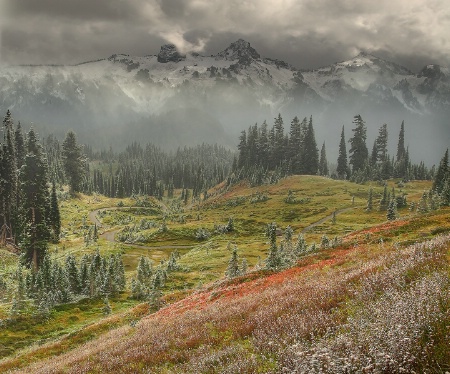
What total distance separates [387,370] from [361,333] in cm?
111

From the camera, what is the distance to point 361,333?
5.82 m

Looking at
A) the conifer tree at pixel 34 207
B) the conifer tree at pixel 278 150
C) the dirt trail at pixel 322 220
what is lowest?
the dirt trail at pixel 322 220

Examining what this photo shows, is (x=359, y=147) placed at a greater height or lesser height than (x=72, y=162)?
greater

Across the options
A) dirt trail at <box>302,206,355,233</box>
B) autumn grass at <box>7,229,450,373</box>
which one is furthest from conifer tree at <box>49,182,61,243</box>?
autumn grass at <box>7,229,450,373</box>

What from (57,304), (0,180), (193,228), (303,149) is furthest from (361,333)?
(303,149)

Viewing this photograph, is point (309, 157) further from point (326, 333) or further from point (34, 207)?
point (326, 333)

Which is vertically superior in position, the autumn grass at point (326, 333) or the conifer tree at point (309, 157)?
the conifer tree at point (309, 157)

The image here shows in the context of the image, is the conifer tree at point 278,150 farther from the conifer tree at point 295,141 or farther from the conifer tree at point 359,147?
the conifer tree at point 359,147

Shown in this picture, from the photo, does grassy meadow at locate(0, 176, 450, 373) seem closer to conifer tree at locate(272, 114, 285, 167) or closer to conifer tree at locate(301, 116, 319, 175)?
conifer tree at locate(301, 116, 319, 175)

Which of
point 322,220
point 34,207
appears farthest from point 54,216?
point 322,220

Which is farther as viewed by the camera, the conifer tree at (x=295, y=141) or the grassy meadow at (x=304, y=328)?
the conifer tree at (x=295, y=141)

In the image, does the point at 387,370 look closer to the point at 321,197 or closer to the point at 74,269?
the point at 74,269

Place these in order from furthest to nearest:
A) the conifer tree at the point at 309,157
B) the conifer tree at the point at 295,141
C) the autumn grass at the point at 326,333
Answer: the conifer tree at the point at 295,141, the conifer tree at the point at 309,157, the autumn grass at the point at 326,333

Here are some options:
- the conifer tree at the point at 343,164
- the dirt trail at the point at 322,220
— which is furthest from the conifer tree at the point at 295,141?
the dirt trail at the point at 322,220
